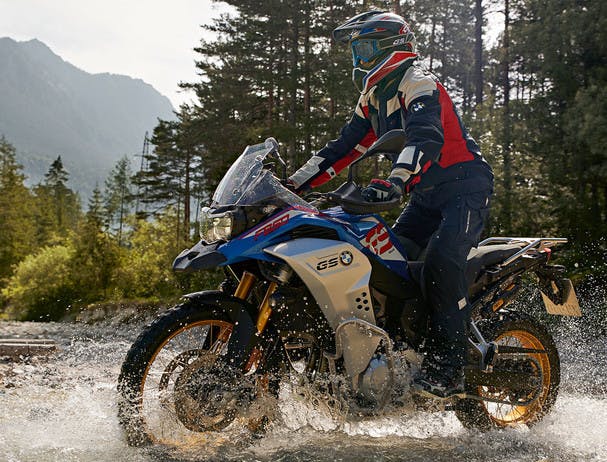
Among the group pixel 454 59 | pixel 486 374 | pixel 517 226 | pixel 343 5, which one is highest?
pixel 454 59

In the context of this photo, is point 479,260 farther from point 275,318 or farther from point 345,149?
point 275,318

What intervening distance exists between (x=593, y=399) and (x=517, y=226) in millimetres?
13902

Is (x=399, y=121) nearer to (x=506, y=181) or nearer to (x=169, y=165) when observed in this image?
(x=506, y=181)

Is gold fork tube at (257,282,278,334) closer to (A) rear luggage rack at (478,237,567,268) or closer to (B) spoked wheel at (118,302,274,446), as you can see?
(B) spoked wheel at (118,302,274,446)

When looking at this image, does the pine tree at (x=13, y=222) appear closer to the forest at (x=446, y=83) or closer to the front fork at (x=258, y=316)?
the forest at (x=446, y=83)

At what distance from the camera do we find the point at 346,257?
12.0 ft

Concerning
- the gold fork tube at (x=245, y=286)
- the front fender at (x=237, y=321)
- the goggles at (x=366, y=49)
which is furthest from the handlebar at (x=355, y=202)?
the goggles at (x=366, y=49)

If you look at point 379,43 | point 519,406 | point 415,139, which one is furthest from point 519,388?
point 379,43

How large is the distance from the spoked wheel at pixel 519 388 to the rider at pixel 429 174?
21.8 inches

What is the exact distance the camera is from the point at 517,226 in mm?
19047

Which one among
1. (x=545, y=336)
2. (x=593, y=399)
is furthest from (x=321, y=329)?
(x=593, y=399)

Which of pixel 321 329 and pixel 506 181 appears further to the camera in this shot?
pixel 506 181

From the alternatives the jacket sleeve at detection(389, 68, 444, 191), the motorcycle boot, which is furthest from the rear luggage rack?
the jacket sleeve at detection(389, 68, 444, 191)

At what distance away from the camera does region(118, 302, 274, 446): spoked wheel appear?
333cm
